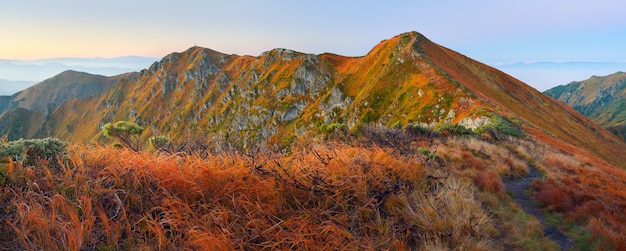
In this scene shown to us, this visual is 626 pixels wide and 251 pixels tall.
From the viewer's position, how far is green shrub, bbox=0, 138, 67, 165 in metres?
4.84

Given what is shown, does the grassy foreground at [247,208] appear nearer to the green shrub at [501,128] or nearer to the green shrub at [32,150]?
the green shrub at [32,150]

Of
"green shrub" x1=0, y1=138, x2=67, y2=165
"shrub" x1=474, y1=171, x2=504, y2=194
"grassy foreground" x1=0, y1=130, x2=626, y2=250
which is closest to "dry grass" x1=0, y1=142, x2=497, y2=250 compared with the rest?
"grassy foreground" x1=0, y1=130, x2=626, y2=250

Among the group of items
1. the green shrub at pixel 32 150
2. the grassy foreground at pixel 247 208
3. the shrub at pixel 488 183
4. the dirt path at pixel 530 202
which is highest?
the green shrub at pixel 32 150

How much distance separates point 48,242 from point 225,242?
5.88 feet

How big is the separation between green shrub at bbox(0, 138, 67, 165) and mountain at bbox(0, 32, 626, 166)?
0.51 metres

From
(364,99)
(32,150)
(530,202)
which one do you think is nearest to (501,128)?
(530,202)

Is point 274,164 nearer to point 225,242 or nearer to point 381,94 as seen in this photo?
point 225,242

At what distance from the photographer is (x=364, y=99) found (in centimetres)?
7181

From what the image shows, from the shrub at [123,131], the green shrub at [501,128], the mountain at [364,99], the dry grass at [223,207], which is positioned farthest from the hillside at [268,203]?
the green shrub at [501,128]

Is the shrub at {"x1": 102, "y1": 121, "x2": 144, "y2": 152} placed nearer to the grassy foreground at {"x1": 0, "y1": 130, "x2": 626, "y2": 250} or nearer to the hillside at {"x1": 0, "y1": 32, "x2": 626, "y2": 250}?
the hillside at {"x1": 0, "y1": 32, "x2": 626, "y2": 250}

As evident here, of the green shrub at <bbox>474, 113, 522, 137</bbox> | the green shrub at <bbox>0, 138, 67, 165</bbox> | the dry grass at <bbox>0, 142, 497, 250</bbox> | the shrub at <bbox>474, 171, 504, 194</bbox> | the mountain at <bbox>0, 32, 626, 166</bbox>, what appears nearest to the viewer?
the dry grass at <bbox>0, 142, 497, 250</bbox>

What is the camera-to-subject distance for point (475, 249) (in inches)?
157

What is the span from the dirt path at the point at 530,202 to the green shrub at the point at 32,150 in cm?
868

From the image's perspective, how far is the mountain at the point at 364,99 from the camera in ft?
137
